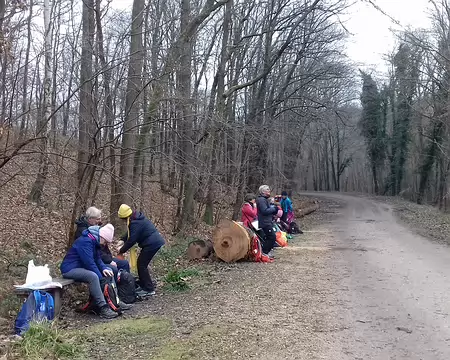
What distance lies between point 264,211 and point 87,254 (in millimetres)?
5857

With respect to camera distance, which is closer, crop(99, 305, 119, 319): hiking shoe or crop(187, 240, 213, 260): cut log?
crop(99, 305, 119, 319): hiking shoe

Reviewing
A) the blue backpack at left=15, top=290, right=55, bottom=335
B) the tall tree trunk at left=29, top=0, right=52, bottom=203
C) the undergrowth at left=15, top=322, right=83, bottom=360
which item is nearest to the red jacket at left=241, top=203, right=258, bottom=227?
the tall tree trunk at left=29, top=0, right=52, bottom=203

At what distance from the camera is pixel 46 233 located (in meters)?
14.1

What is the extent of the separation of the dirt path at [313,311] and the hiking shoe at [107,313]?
36 centimetres

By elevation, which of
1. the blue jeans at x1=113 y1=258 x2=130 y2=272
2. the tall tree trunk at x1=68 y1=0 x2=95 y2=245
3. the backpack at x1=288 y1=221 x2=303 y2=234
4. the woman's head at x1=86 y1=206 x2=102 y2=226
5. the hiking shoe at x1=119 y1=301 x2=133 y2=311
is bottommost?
the hiking shoe at x1=119 y1=301 x2=133 y2=311

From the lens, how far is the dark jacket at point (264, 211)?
12820 millimetres

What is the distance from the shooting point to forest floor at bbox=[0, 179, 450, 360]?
588 cm

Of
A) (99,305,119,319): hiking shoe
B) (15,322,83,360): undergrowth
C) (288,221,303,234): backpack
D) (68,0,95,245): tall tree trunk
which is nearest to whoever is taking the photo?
(15,322,83,360): undergrowth

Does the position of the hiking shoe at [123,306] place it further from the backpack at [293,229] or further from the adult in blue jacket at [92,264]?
the backpack at [293,229]

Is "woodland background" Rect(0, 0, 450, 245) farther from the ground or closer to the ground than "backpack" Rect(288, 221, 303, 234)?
farther from the ground

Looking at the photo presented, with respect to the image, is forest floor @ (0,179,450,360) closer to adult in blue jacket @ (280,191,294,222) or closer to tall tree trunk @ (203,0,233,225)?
tall tree trunk @ (203,0,233,225)

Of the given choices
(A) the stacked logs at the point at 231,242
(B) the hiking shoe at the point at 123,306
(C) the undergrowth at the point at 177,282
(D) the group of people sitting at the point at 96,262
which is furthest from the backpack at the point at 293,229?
(B) the hiking shoe at the point at 123,306

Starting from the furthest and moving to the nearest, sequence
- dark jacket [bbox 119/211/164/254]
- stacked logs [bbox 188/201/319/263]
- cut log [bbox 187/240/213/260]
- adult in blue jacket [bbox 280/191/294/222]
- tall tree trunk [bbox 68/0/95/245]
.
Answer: adult in blue jacket [bbox 280/191/294/222], cut log [bbox 187/240/213/260], stacked logs [bbox 188/201/319/263], tall tree trunk [bbox 68/0/95/245], dark jacket [bbox 119/211/164/254]

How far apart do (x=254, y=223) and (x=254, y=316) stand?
20.6 ft
